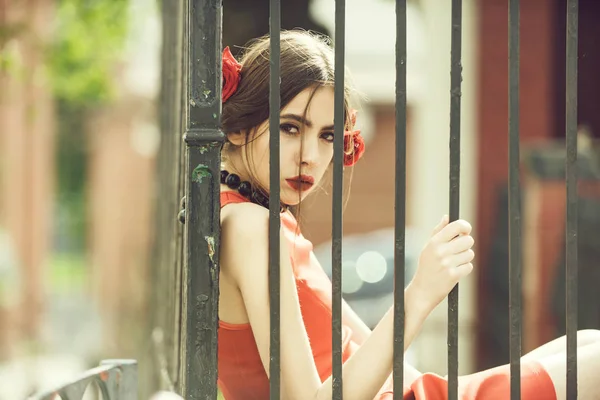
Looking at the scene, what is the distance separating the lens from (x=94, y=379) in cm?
193

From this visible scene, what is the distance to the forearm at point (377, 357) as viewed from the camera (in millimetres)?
1835

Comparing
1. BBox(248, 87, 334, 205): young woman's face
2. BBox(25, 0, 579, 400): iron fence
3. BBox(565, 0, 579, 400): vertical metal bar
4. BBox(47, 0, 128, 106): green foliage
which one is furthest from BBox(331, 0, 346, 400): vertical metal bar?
BBox(47, 0, 128, 106): green foliage

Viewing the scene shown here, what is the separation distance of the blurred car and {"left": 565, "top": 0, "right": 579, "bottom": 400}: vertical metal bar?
6.69 metres

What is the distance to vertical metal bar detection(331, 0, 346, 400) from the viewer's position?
5.90 feet

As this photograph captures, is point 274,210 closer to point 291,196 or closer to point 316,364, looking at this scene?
point 291,196

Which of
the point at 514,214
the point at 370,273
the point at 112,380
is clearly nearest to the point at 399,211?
the point at 514,214

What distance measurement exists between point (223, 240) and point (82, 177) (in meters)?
26.0

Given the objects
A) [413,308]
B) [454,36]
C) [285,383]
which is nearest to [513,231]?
[413,308]

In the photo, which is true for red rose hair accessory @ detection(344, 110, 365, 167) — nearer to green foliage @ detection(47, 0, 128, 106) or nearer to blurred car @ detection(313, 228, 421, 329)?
green foliage @ detection(47, 0, 128, 106)

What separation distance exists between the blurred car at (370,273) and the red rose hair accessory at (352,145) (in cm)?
640

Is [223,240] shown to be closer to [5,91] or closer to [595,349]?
[595,349]

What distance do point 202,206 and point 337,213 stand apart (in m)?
0.25

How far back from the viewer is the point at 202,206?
1797 mm

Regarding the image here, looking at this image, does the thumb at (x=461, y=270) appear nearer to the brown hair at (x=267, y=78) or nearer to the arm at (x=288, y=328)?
the arm at (x=288, y=328)
